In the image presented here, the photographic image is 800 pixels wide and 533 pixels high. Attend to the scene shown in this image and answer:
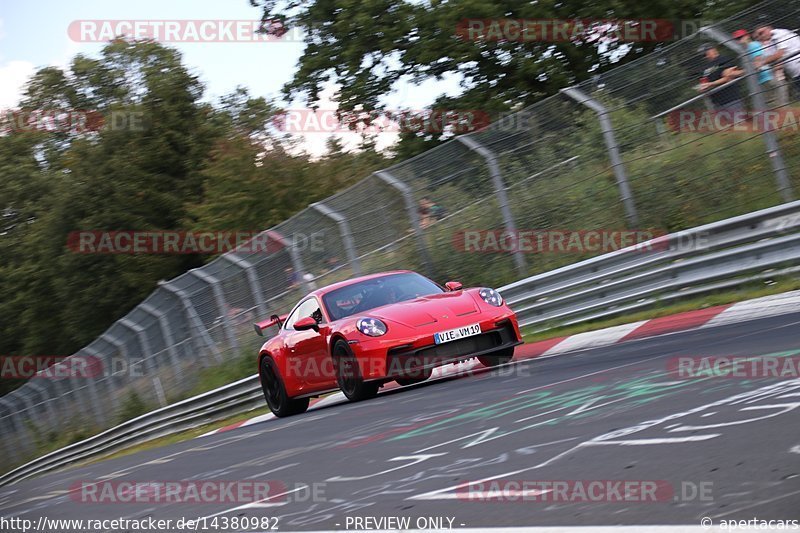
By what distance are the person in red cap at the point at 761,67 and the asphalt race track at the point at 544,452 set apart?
10.6 ft

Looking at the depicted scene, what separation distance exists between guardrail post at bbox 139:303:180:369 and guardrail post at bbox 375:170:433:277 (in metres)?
6.05

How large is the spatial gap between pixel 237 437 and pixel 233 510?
557cm

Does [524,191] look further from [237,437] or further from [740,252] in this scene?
[237,437]

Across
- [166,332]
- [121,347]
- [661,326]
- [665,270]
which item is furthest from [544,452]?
[121,347]

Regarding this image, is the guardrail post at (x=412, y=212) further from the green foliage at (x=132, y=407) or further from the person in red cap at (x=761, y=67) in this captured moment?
the green foliage at (x=132, y=407)

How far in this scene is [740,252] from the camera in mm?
10883

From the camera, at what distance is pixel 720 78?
38.7 ft

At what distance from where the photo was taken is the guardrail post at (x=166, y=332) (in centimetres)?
2009

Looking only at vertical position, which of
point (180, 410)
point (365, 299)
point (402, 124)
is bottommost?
point (180, 410)

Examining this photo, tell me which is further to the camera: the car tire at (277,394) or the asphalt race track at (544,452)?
the car tire at (277,394)

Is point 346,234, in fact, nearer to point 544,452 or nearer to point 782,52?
point 782,52

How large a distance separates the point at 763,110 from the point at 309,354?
524cm

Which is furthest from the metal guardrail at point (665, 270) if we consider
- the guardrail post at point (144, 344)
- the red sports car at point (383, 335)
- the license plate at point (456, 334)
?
the guardrail post at point (144, 344)

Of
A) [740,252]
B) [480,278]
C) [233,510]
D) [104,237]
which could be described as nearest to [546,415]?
[233,510]
